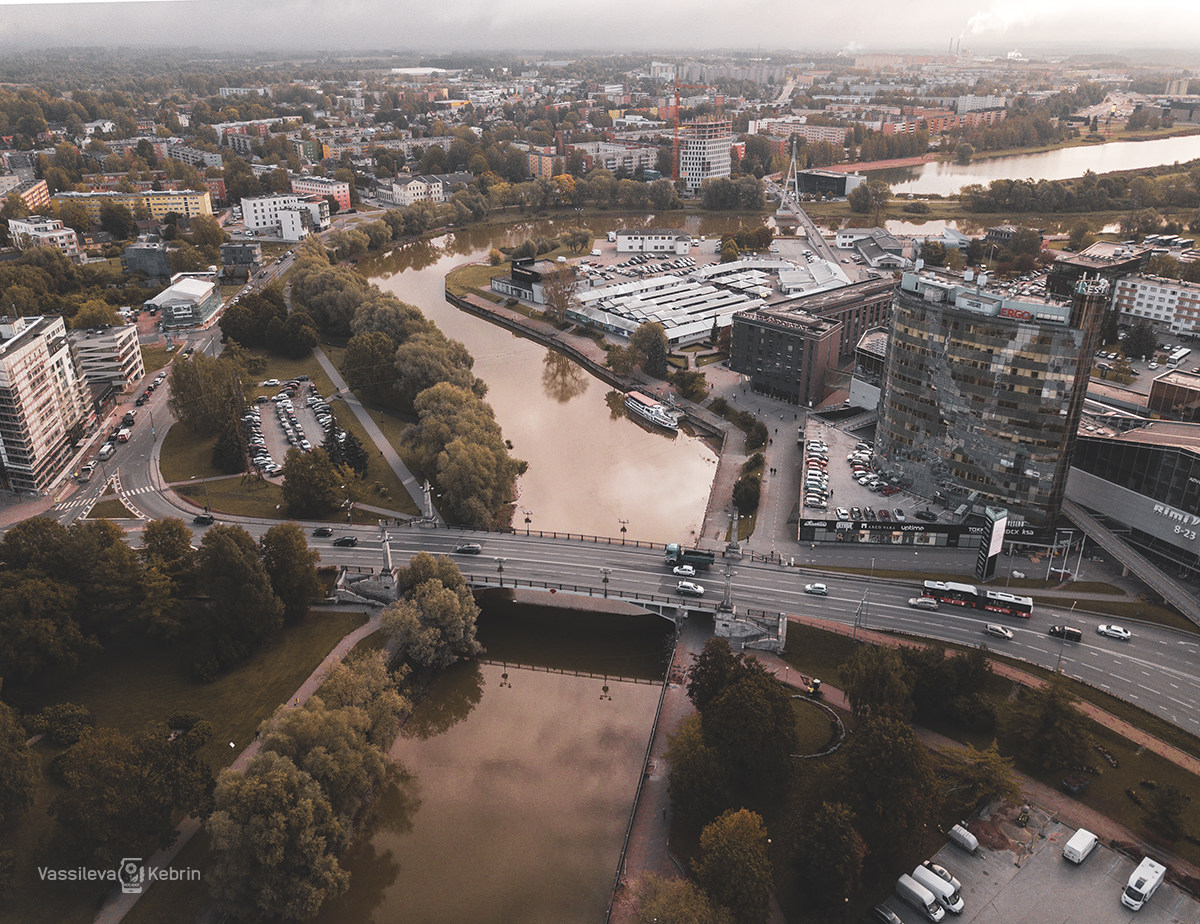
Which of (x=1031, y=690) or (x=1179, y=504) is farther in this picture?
(x=1179, y=504)

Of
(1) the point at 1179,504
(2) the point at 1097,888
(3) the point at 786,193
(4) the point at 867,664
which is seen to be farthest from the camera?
(3) the point at 786,193

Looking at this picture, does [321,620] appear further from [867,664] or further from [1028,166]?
[1028,166]

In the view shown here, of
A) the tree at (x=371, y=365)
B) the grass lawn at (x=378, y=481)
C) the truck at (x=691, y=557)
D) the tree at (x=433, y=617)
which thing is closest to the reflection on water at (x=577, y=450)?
the truck at (x=691, y=557)

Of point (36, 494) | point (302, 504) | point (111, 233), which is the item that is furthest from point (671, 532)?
point (111, 233)

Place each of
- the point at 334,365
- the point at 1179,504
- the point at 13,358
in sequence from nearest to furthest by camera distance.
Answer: the point at 1179,504 → the point at 13,358 → the point at 334,365

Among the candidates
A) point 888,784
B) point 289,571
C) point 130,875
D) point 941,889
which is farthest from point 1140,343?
point 130,875
